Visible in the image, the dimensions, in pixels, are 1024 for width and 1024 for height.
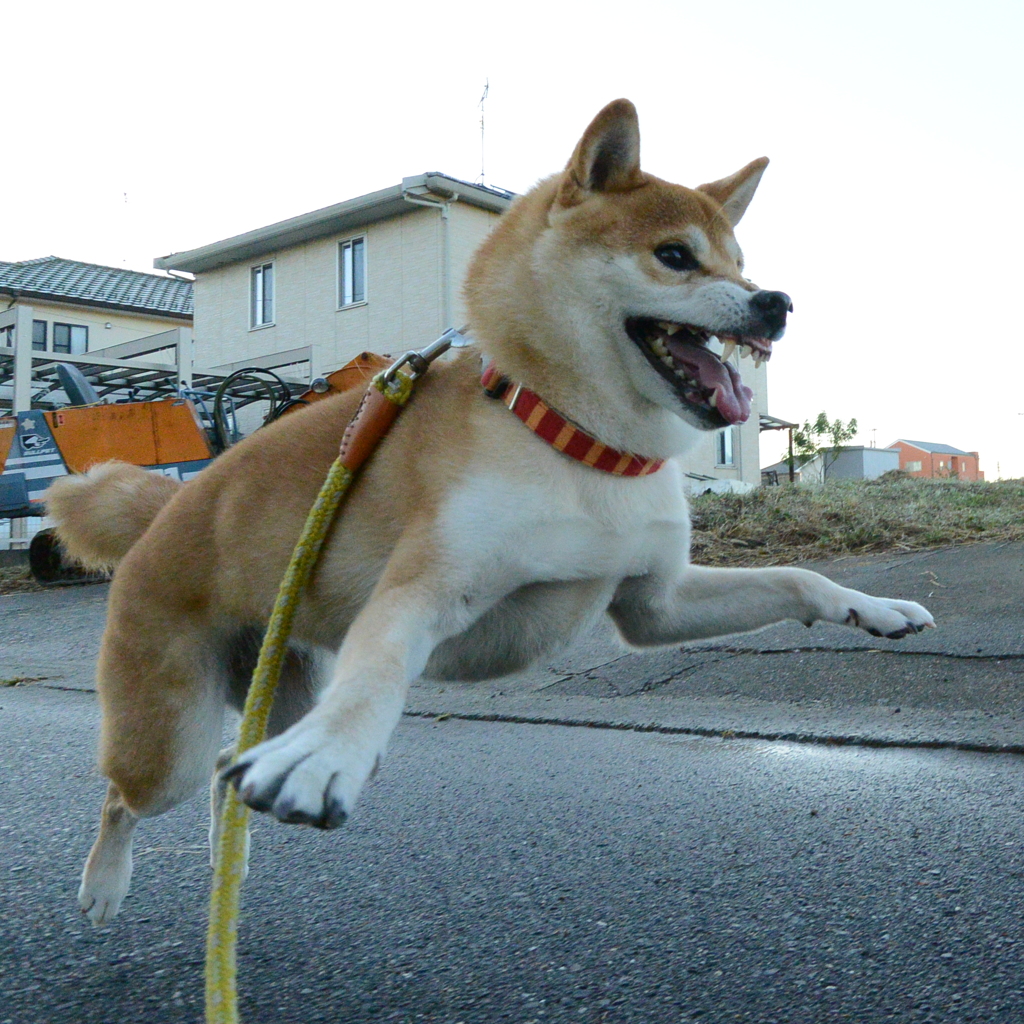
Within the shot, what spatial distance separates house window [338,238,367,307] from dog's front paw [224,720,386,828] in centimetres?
1809

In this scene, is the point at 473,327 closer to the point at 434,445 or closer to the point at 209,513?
the point at 434,445

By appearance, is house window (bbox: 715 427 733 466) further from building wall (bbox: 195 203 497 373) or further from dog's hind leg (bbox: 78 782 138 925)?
dog's hind leg (bbox: 78 782 138 925)

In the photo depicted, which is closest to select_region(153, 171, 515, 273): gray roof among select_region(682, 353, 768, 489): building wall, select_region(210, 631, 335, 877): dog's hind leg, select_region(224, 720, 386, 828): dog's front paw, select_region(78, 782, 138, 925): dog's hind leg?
select_region(682, 353, 768, 489): building wall

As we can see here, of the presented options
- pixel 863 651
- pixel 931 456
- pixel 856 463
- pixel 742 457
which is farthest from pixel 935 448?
pixel 863 651

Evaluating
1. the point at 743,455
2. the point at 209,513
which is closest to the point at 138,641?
the point at 209,513

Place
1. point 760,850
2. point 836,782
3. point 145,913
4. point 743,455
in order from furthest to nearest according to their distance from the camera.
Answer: point 743,455, point 836,782, point 760,850, point 145,913

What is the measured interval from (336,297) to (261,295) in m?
2.03

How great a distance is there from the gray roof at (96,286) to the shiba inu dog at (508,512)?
88.9ft

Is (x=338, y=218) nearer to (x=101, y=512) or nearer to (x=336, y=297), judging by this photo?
(x=336, y=297)

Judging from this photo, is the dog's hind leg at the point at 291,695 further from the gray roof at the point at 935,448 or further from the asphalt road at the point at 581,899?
the gray roof at the point at 935,448

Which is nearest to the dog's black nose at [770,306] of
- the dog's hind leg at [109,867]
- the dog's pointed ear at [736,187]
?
the dog's pointed ear at [736,187]

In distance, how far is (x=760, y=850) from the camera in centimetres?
281

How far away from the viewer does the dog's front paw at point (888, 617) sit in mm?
2135

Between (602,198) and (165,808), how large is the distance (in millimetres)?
1624
